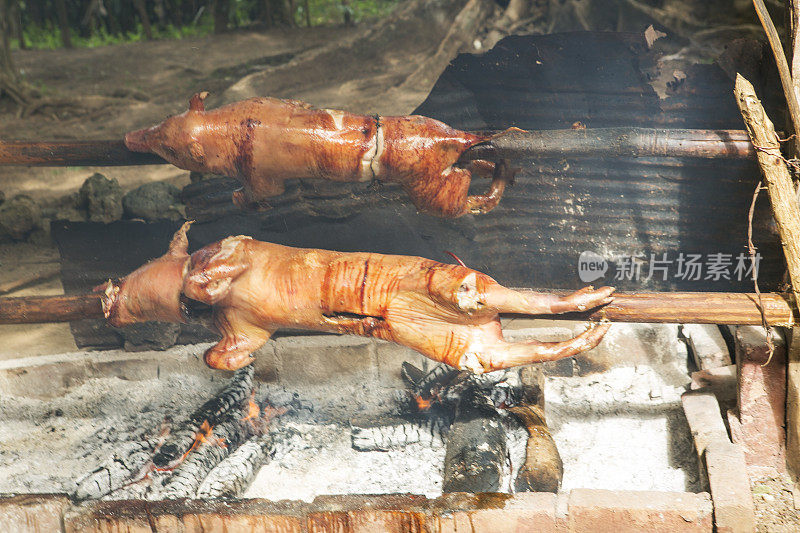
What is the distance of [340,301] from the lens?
352 centimetres

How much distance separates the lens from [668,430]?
422 centimetres

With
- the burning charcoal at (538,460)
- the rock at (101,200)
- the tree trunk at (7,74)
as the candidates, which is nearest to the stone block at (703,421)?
the burning charcoal at (538,460)

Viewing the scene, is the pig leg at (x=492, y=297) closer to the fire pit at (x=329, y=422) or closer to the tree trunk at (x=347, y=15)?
the fire pit at (x=329, y=422)

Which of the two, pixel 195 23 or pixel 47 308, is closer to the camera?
pixel 47 308

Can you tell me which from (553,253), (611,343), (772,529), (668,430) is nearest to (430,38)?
(553,253)

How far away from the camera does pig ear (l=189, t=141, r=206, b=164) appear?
377 centimetres

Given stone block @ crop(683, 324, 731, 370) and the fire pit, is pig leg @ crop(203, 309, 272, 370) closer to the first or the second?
the fire pit

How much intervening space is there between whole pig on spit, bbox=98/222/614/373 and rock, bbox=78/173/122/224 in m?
3.31

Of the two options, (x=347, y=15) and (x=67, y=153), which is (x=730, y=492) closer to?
(x=67, y=153)

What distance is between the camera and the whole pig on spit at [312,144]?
373cm

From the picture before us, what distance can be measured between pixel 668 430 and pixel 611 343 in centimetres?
86

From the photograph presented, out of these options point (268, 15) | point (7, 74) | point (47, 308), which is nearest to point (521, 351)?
point (47, 308)

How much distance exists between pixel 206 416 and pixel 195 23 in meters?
11.7

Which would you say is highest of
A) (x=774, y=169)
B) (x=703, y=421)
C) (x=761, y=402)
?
(x=774, y=169)
